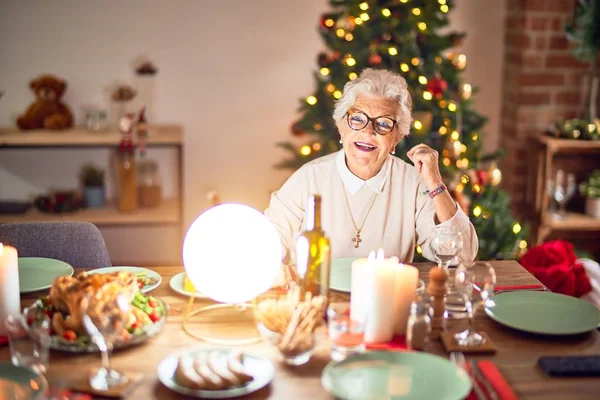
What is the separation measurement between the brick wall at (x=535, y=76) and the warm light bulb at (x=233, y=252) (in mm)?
2760

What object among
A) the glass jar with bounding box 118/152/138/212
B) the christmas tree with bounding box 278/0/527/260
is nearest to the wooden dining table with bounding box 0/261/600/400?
the christmas tree with bounding box 278/0/527/260

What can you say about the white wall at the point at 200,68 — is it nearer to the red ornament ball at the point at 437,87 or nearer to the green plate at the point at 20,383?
the red ornament ball at the point at 437,87

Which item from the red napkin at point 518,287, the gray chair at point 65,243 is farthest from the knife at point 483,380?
the gray chair at point 65,243

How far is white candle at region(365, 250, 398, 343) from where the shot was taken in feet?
5.56

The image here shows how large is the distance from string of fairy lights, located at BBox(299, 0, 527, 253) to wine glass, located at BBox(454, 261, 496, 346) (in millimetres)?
1640

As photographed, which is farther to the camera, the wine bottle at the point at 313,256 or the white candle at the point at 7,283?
the wine bottle at the point at 313,256

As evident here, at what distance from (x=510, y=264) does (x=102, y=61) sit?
103 inches

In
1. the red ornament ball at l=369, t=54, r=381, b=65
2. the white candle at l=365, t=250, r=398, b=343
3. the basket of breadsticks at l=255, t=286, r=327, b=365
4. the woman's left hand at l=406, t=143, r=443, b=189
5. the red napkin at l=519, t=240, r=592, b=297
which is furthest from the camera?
the red ornament ball at l=369, t=54, r=381, b=65

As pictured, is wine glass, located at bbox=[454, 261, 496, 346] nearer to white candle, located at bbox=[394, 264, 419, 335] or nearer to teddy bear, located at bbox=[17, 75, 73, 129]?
white candle, located at bbox=[394, 264, 419, 335]

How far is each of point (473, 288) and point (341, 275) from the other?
1.36ft

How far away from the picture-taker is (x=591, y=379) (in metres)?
1.56

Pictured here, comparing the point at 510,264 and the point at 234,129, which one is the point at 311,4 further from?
the point at 510,264

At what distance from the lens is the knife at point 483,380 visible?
147cm

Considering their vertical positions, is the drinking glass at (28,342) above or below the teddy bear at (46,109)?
below
